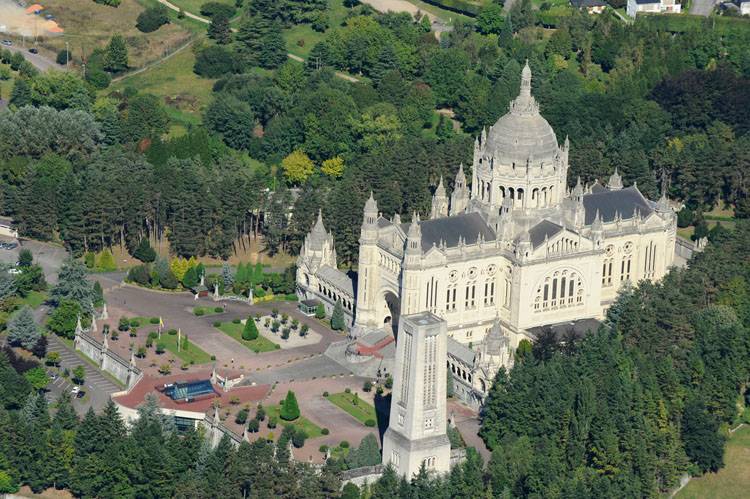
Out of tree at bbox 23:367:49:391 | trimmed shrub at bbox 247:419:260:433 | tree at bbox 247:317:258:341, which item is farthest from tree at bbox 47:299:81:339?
trimmed shrub at bbox 247:419:260:433

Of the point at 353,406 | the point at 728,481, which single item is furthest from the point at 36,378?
the point at 728,481

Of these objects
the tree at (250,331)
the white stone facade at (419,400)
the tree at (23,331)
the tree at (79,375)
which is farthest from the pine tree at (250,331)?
the white stone facade at (419,400)

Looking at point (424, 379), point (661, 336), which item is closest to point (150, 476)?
point (424, 379)

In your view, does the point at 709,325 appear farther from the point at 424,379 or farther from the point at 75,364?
the point at 75,364

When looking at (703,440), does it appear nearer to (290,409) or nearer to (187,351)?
(290,409)

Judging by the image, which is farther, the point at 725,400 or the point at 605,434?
the point at 725,400

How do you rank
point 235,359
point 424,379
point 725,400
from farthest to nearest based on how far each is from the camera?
point 235,359 → point 725,400 → point 424,379
